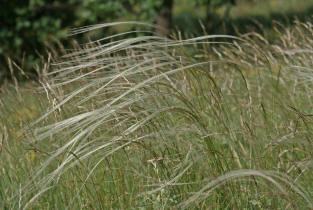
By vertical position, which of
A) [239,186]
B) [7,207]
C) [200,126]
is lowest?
[7,207]

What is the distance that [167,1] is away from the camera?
555 centimetres

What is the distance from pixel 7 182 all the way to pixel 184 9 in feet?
31.4

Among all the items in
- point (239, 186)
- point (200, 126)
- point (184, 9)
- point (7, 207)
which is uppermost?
point (200, 126)

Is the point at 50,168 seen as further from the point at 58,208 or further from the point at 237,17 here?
the point at 237,17

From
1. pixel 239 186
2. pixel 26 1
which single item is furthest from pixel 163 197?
pixel 26 1

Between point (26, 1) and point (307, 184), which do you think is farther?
point (26, 1)

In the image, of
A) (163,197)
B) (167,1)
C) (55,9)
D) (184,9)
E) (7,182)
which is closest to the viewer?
(163,197)

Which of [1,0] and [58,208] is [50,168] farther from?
[1,0]

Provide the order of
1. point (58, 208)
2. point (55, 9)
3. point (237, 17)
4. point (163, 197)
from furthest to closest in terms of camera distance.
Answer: point (237, 17) → point (55, 9) → point (58, 208) → point (163, 197)

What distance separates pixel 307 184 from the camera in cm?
192

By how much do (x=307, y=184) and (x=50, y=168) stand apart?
3.79 ft

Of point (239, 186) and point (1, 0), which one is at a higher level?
point (1, 0)

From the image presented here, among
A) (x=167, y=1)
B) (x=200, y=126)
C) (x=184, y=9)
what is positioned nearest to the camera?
(x=200, y=126)

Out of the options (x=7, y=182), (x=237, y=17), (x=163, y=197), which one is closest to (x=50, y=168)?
(x=7, y=182)
